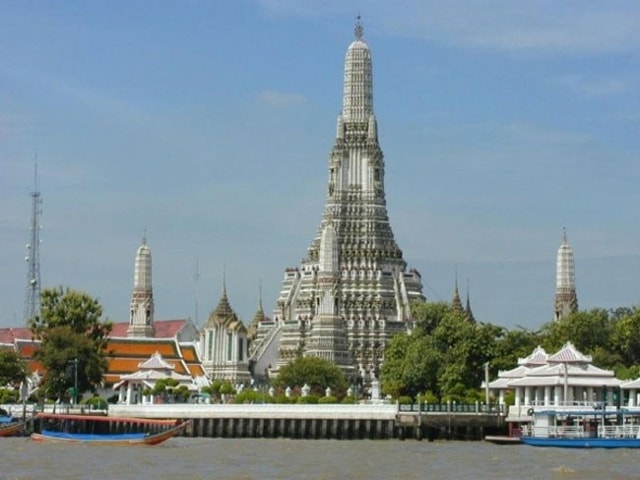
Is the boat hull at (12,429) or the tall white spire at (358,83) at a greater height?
the tall white spire at (358,83)

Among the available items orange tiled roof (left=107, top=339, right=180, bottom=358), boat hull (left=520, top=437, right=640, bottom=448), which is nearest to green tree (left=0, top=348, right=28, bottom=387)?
orange tiled roof (left=107, top=339, right=180, bottom=358)

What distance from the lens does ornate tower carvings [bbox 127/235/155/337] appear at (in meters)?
143

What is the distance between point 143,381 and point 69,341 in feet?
18.1

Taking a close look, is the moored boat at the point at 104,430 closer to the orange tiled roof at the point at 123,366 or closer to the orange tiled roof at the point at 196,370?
the orange tiled roof at the point at 123,366

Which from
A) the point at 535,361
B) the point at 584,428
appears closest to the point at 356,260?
the point at 535,361

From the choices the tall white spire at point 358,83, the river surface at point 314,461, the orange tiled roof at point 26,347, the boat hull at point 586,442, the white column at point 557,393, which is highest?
the tall white spire at point 358,83

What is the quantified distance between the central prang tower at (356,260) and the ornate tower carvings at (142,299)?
393 inches

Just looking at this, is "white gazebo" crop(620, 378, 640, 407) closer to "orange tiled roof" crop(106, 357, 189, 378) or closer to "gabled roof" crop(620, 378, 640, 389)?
"gabled roof" crop(620, 378, 640, 389)

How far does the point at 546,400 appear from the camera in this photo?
88.8 meters

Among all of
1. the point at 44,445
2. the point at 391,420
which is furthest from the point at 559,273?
the point at 44,445

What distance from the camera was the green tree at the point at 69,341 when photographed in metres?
104

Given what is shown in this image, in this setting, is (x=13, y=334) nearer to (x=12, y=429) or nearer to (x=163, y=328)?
(x=163, y=328)

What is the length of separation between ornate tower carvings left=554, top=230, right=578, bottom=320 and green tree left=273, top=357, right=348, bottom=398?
23968 mm

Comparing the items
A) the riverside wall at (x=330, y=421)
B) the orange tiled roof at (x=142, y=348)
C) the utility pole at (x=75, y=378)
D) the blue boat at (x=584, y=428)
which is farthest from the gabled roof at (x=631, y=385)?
the orange tiled roof at (x=142, y=348)
